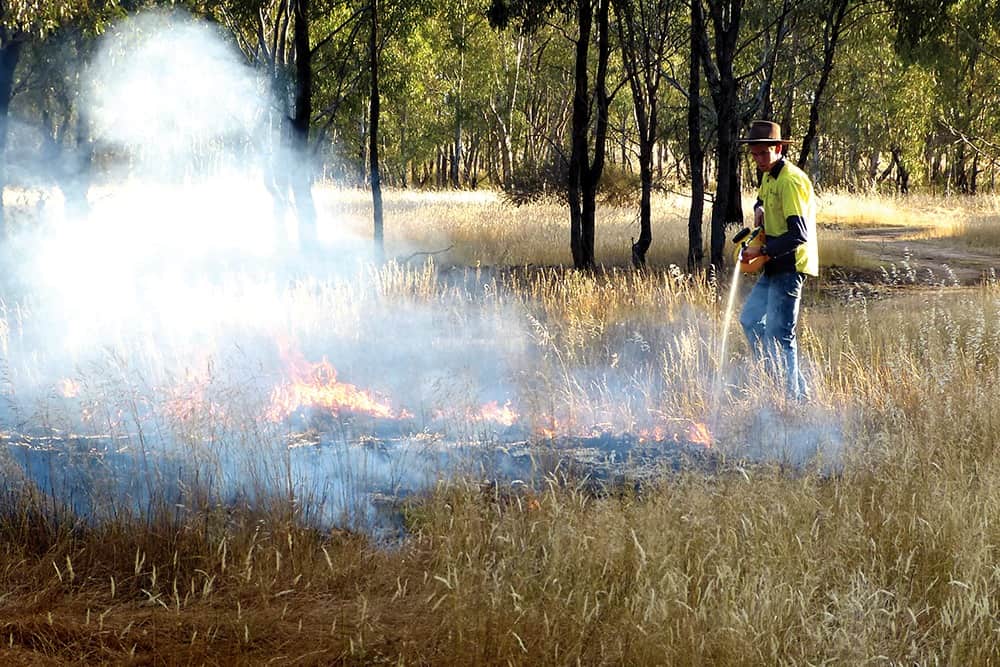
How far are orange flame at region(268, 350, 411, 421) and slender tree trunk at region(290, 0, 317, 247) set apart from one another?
5.63 metres

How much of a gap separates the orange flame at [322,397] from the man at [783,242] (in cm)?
244

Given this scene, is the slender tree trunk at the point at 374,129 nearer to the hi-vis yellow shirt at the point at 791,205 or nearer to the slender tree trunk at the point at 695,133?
the slender tree trunk at the point at 695,133

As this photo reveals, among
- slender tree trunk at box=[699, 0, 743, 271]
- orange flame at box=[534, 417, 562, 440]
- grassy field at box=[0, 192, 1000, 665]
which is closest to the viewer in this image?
grassy field at box=[0, 192, 1000, 665]

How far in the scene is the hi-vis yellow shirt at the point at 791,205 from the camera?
629 cm

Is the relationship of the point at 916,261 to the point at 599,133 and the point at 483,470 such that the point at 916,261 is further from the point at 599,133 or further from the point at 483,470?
the point at 483,470

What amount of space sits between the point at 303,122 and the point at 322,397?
641 centimetres

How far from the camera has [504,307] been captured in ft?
31.4

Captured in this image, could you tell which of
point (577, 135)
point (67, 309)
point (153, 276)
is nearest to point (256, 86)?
point (153, 276)

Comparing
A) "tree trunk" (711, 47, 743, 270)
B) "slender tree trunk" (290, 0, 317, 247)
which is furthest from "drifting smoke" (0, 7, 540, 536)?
"tree trunk" (711, 47, 743, 270)

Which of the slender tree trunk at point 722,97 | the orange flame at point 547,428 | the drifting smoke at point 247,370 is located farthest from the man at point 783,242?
the slender tree trunk at point 722,97

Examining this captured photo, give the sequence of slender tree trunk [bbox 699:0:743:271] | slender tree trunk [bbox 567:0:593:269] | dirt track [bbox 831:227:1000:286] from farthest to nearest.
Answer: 1. dirt track [bbox 831:227:1000:286]
2. slender tree trunk [bbox 699:0:743:271]
3. slender tree trunk [bbox 567:0:593:269]

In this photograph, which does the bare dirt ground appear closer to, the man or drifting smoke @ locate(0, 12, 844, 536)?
the man

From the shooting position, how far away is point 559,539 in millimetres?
3910

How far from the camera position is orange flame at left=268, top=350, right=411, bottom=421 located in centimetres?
635
